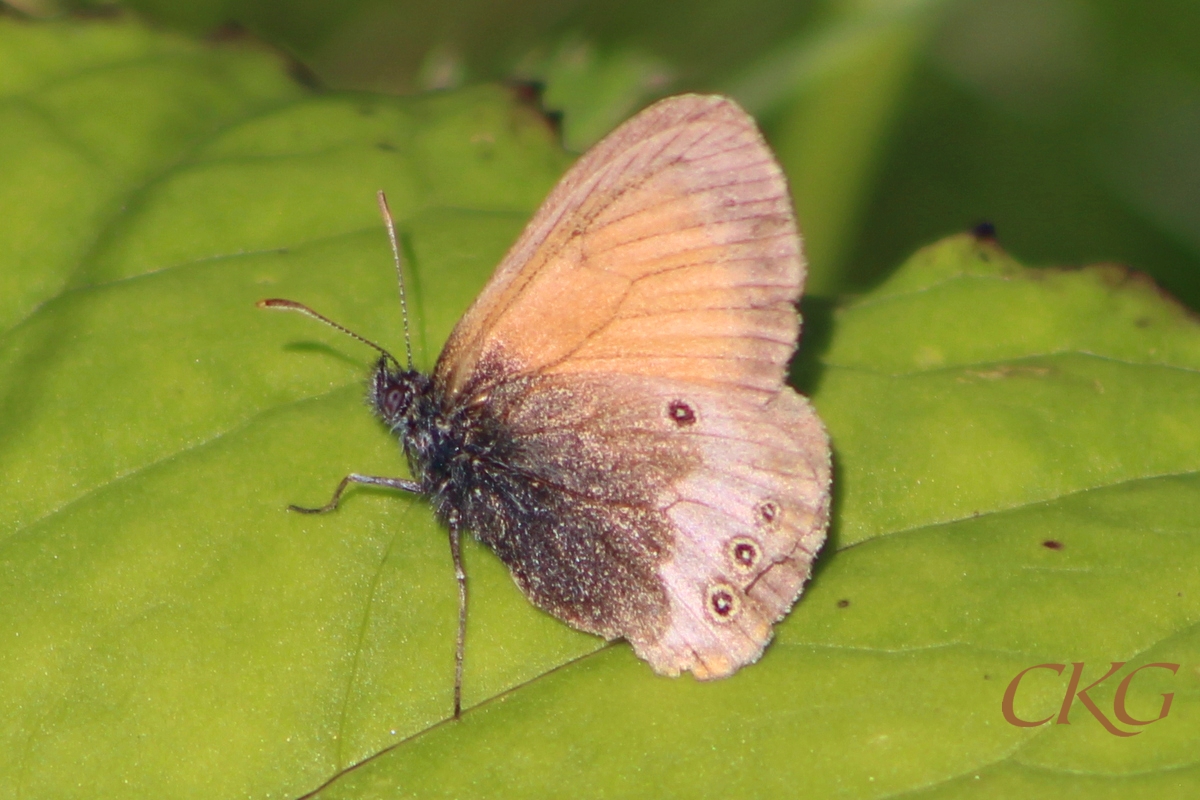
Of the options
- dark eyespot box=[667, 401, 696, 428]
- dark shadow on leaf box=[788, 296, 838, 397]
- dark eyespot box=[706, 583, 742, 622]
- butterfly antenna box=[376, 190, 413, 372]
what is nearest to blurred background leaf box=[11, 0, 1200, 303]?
dark shadow on leaf box=[788, 296, 838, 397]

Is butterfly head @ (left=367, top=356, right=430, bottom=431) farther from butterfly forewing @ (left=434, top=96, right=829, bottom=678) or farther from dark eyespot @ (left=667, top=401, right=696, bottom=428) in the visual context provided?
dark eyespot @ (left=667, top=401, right=696, bottom=428)

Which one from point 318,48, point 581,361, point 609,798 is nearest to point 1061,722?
point 609,798

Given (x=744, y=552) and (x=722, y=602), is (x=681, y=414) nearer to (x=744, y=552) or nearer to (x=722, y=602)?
(x=744, y=552)

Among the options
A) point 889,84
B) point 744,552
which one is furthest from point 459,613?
point 889,84

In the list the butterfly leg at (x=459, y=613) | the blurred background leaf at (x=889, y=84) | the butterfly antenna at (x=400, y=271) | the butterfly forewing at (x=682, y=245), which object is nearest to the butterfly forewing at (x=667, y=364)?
the butterfly forewing at (x=682, y=245)

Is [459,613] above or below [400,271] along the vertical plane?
below
